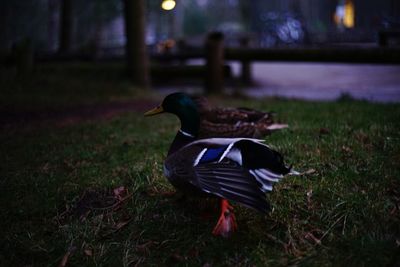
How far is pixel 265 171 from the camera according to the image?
11.3 ft

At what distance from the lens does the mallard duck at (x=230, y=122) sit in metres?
5.48

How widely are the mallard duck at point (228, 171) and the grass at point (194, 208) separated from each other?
0.32 metres

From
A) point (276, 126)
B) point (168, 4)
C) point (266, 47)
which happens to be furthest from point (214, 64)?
point (276, 126)

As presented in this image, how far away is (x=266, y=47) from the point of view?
39.3 feet

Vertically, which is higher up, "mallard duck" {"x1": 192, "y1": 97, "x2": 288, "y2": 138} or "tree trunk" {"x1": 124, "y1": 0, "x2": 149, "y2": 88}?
"tree trunk" {"x1": 124, "y1": 0, "x2": 149, "y2": 88}

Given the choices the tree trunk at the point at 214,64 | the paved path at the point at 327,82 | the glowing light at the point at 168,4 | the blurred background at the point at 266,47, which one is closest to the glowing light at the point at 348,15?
the blurred background at the point at 266,47

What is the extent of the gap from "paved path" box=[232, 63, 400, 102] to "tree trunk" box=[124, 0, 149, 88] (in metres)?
2.81

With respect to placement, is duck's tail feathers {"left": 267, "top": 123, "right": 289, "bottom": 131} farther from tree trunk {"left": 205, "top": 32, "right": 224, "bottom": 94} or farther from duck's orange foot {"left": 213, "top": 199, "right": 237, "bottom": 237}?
tree trunk {"left": 205, "top": 32, "right": 224, "bottom": 94}

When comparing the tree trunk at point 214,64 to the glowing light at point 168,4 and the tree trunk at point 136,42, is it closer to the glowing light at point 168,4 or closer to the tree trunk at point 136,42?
the tree trunk at point 136,42

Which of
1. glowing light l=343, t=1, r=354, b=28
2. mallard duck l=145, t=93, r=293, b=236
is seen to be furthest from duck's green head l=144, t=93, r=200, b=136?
glowing light l=343, t=1, r=354, b=28

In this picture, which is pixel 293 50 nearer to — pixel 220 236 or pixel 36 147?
pixel 36 147

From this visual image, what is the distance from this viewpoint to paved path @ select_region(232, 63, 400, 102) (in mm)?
11008

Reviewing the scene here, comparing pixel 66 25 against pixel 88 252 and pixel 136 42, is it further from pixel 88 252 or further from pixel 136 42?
pixel 88 252

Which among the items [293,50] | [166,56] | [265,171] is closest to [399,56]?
[293,50]
